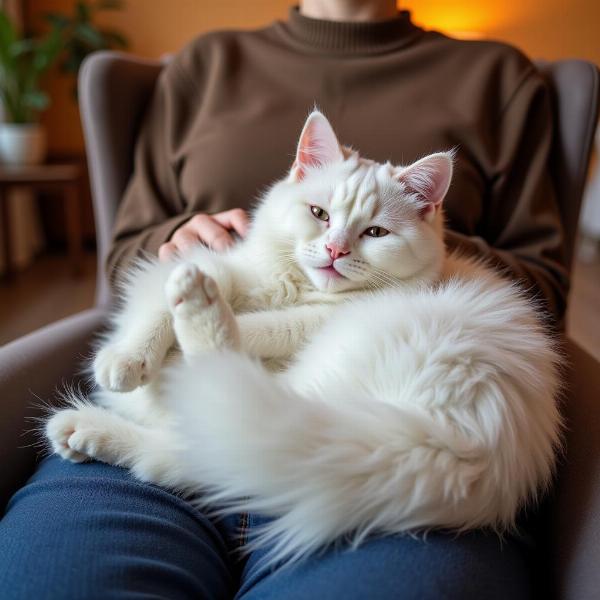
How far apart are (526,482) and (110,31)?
4370 millimetres

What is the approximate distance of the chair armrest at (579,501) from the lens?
0.71 m

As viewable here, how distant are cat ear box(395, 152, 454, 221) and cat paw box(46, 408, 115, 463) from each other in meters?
0.62

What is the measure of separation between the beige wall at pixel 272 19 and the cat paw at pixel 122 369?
158 inches

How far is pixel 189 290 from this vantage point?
78 centimetres

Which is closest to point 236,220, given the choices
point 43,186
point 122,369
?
point 122,369

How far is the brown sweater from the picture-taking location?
1268 millimetres

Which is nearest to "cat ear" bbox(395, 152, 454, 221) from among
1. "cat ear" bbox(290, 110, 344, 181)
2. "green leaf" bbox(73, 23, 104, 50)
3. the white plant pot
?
"cat ear" bbox(290, 110, 344, 181)

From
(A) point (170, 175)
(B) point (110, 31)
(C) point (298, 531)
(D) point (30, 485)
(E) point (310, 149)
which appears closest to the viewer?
(C) point (298, 531)

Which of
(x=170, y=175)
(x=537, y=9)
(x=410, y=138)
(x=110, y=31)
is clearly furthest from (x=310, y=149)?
(x=537, y=9)

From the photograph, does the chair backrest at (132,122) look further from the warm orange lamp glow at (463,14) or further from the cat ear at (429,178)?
the warm orange lamp glow at (463,14)

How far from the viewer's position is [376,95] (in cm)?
135

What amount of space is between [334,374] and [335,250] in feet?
0.72

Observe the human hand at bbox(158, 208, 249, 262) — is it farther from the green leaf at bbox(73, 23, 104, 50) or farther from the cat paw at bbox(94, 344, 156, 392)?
the green leaf at bbox(73, 23, 104, 50)

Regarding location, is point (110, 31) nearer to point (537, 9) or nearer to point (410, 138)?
point (537, 9)
